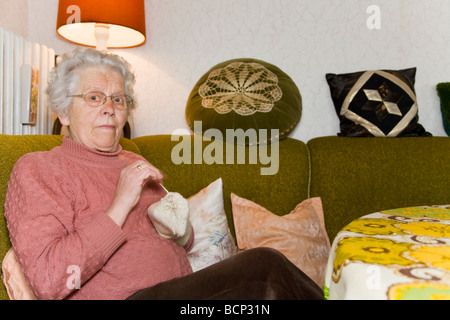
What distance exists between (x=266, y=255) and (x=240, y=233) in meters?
0.68

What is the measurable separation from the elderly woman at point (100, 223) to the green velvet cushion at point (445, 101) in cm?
156

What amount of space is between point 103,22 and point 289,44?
100 centimetres

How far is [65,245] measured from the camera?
3.19 feet

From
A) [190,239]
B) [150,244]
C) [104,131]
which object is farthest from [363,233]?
[104,131]

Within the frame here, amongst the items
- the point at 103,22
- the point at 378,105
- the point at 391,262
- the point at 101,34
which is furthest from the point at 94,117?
the point at 378,105

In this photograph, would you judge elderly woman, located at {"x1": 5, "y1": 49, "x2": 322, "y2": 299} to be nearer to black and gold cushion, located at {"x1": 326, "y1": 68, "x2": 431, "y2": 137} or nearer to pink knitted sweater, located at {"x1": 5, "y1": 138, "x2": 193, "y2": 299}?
pink knitted sweater, located at {"x1": 5, "y1": 138, "x2": 193, "y2": 299}

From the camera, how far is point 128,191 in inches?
43.5

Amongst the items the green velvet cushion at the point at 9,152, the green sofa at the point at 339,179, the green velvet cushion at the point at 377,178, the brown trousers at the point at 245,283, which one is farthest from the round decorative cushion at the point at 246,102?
the brown trousers at the point at 245,283

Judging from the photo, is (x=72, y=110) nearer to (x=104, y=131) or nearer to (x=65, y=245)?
(x=104, y=131)

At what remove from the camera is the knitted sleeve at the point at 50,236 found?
945mm

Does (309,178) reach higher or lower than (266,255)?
higher

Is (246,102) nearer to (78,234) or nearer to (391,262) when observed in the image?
(78,234)

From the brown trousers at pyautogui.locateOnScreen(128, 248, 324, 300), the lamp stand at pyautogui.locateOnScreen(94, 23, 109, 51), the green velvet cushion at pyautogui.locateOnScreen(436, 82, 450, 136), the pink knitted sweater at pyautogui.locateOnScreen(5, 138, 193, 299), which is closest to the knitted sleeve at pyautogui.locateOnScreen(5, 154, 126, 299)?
the pink knitted sweater at pyautogui.locateOnScreen(5, 138, 193, 299)

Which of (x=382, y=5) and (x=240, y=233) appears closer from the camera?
(x=240, y=233)
